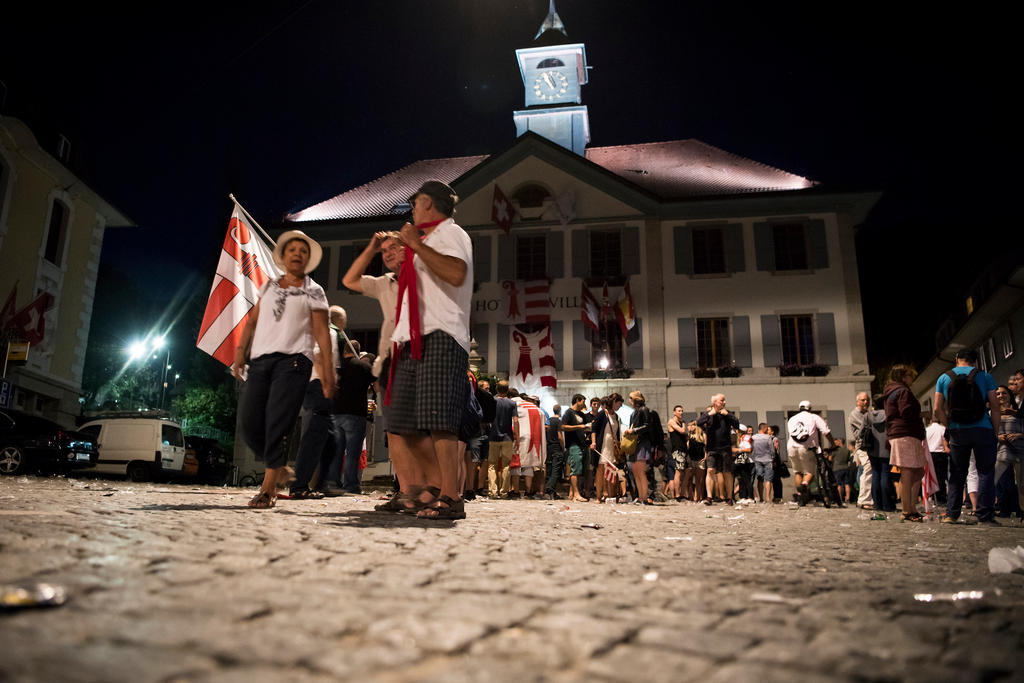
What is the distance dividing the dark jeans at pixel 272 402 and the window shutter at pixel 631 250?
2316 cm

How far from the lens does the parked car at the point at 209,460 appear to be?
2114cm

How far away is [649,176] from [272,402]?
28.1 metres

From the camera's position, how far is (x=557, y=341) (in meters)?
26.8

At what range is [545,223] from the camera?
28359 mm

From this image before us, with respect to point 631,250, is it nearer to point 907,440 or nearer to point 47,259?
point 47,259

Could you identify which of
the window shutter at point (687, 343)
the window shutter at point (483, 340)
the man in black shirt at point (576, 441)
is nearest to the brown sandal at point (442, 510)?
the man in black shirt at point (576, 441)

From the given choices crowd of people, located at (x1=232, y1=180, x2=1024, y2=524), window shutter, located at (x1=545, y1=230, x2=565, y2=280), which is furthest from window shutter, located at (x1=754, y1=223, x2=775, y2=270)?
crowd of people, located at (x1=232, y1=180, x2=1024, y2=524)

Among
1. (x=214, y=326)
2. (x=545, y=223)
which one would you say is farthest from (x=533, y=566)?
(x=545, y=223)

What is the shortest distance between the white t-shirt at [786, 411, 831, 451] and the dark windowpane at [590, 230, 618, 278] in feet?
48.5

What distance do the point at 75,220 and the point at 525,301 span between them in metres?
15.7

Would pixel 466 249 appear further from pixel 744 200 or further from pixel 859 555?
pixel 744 200

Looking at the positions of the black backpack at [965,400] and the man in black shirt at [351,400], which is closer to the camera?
the black backpack at [965,400]

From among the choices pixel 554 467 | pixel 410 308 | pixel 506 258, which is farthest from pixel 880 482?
pixel 506 258

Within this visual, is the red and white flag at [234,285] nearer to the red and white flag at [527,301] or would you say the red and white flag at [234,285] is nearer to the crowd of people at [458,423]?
the crowd of people at [458,423]
